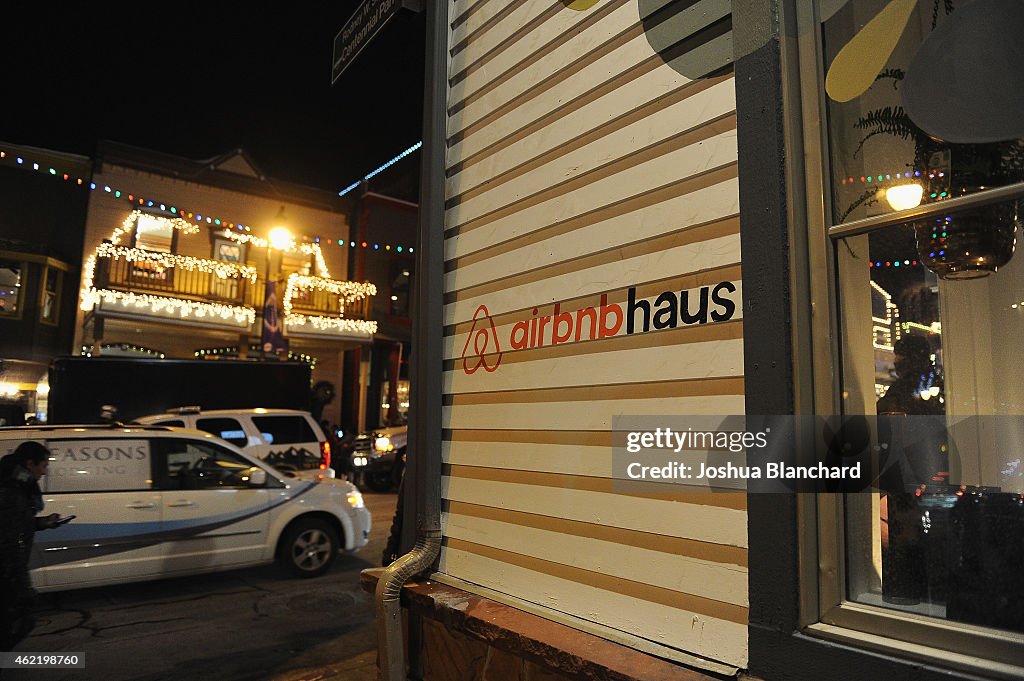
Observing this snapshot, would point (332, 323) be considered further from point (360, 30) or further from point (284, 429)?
point (360, 30)

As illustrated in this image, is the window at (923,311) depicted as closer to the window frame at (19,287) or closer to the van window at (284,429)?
the van window at (284,429)

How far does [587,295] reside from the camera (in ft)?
9.69

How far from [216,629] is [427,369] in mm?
4326

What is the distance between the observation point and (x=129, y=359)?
43.9 feet

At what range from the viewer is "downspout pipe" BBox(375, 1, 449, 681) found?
3.46 metres

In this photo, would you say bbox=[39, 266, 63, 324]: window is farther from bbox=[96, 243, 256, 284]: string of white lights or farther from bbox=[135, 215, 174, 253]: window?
bbox=[96, 243, 256, 284]: string of white lights

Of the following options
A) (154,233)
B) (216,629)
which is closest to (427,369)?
(216,629)

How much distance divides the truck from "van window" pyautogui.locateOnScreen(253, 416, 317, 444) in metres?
2.32

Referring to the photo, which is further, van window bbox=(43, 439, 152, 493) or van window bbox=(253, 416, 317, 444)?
van window bbox=(253, 416, 317, 444)

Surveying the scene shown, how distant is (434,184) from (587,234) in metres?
1.34

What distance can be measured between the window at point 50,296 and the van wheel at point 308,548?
1642 centimetres

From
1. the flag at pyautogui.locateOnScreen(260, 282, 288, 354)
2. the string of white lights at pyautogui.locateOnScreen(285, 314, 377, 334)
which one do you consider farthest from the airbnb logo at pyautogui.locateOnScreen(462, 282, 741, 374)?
the string of white lights at pyautogui.locateOnScreen(285, 314, 377, 334)

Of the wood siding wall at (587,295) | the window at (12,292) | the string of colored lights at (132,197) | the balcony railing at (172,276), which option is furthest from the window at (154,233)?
the wood siding wall at (587,295)

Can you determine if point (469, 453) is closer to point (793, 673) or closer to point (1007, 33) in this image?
point (793, 673)
